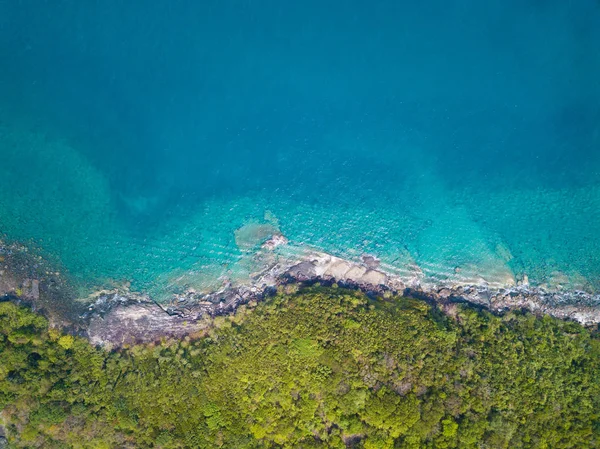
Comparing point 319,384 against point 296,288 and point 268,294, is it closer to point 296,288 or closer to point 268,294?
point 296,288

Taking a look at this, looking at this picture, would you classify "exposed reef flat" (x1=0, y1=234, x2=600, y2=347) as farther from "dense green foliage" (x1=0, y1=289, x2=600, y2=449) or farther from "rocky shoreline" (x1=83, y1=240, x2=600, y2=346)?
"dense green foliage" (x1=0, y1=289, x2=600, y2=449)

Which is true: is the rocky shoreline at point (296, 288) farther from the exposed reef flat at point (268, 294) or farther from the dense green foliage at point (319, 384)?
the dense green foliage at point (319, 384)

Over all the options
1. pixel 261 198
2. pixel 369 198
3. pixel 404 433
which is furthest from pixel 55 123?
pixel 404 433

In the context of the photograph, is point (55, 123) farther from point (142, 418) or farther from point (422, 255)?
point (422, 255)

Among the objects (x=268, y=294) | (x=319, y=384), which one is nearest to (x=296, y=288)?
(x=268, y=294)

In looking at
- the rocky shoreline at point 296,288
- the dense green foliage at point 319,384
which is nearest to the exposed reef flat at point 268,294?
the rocky shoreline at point 296,288
